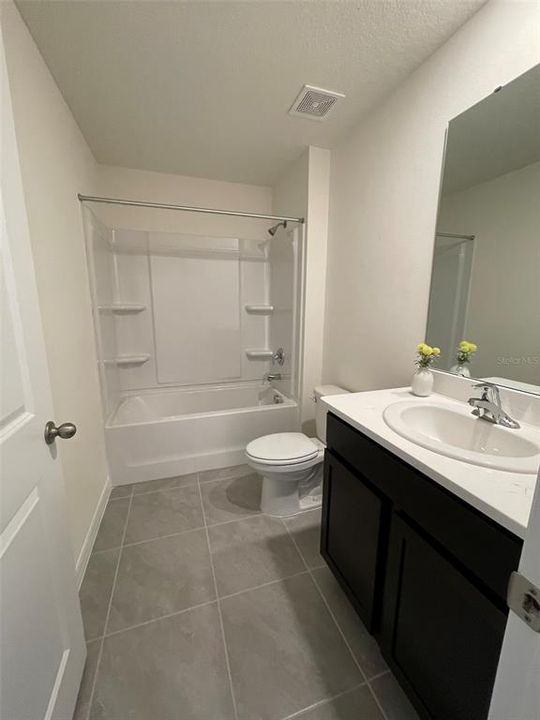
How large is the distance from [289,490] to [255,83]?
219 cm

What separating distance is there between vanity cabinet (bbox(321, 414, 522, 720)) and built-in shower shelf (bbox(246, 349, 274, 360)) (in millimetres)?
1799

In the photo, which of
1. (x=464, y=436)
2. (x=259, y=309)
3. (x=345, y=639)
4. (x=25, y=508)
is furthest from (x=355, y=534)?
(x=259, y=309)

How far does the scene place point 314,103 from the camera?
155cm

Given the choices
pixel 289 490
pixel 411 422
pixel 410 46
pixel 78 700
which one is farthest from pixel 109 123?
pixel 78 700

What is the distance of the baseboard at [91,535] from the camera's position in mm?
1361

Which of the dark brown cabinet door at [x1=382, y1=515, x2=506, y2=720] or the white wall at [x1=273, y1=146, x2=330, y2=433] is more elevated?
the white wall at [x1=273, y1=146, x2=330, y2=433]

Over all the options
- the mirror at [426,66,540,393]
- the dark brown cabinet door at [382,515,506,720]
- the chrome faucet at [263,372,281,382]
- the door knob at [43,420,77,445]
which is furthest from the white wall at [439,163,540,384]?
the chrome faucet at [263,372,281,382]

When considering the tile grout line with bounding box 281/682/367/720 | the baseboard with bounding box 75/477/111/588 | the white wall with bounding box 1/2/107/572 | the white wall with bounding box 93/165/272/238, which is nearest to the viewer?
the tile grout line with bounding box 281/682/367/720

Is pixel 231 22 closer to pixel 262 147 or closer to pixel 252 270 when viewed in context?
pixel 262 147

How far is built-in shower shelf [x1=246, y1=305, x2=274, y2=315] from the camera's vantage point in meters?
2.82

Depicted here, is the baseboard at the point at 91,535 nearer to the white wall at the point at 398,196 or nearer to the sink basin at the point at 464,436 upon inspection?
the sink basin at the point at 464,436

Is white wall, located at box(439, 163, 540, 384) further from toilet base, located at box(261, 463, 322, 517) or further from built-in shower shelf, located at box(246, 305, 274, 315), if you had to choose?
built-in shower shelf, located at box(246, 305, 274, 315)

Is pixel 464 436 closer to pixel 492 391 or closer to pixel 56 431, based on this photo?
pixel 492 391

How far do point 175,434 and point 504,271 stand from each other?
208 centimetres
